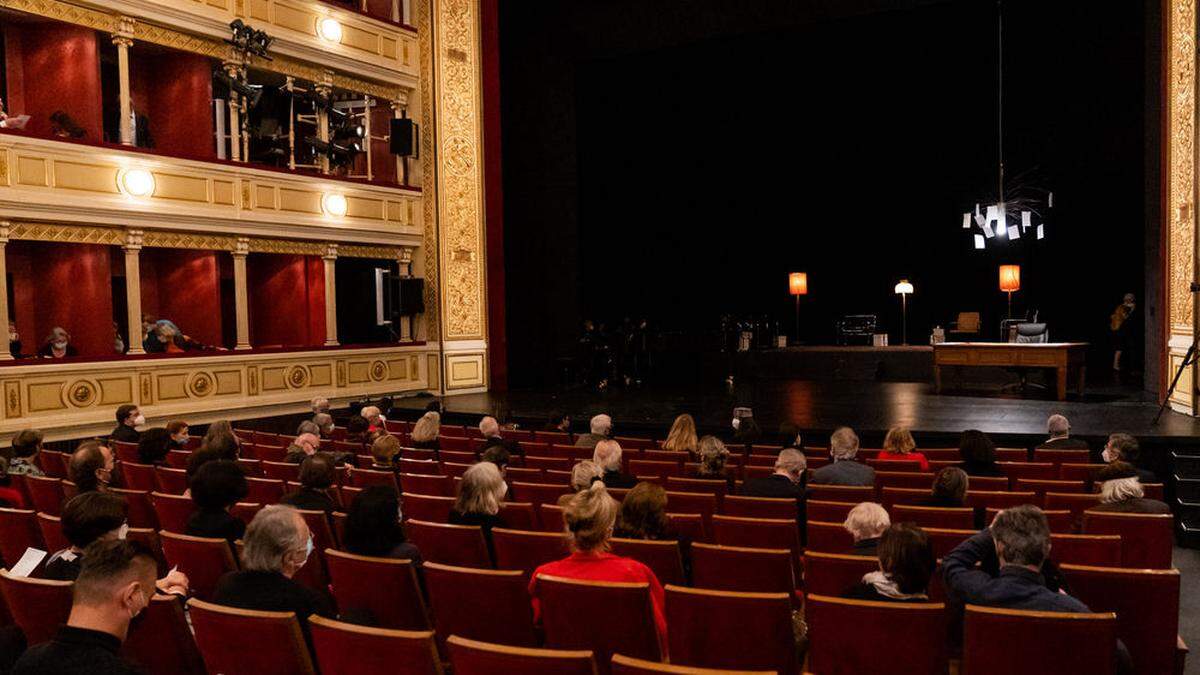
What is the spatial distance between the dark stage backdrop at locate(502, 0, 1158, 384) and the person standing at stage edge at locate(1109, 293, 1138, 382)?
1120 mm

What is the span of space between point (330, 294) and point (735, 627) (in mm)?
12852

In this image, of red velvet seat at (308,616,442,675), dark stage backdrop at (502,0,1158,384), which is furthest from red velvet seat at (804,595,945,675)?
dark stage backdrop at (502,0,1158,384)

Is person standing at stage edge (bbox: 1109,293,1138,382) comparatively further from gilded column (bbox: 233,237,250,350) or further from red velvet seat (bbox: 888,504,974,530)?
gilded column (bbox: 233,237,250,350)

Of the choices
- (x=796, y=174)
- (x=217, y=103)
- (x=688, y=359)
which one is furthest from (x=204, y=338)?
(x=796, y=174)

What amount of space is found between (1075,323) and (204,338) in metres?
17.2

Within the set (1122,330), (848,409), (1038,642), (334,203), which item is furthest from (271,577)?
(1122,330)

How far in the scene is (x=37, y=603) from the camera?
310 centimetres

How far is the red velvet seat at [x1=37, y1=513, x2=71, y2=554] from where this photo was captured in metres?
4.19

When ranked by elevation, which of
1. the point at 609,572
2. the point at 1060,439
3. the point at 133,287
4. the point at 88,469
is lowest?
the point at 1060,439

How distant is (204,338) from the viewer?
542 inches

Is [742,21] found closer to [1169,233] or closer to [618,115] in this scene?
[618,115]

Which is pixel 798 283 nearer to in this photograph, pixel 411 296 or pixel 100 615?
pixel 411 296

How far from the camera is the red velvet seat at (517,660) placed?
7.60 feet

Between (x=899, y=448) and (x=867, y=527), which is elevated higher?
(x=867, y=527)
